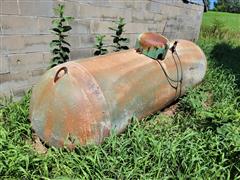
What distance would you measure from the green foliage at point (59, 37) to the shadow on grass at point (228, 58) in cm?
289

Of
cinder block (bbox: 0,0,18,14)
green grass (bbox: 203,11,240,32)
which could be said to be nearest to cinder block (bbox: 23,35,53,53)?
cinder block (bbox: 0,0,18,14)

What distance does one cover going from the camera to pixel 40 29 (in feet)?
12.6

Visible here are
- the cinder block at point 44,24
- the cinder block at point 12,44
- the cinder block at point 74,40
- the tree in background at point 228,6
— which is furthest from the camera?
the tree in background at point 228,6

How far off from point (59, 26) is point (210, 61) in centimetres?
384

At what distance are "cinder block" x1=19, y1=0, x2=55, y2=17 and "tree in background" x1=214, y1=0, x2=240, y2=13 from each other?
242 feet

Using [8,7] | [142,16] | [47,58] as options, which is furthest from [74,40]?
[142,16]

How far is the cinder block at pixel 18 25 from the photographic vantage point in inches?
135

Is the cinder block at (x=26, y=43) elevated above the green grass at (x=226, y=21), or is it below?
above

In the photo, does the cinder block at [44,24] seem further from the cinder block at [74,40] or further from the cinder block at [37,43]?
the cinder block at [74,40]

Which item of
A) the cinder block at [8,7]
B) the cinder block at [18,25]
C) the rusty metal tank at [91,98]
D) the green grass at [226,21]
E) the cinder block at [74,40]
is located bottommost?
the green grass at [226,21]

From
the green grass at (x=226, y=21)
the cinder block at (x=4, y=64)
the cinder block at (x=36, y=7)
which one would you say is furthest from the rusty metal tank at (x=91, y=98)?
the green grass at (x=226, y=21)

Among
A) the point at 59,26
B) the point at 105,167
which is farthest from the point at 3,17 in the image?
the point at 105,167

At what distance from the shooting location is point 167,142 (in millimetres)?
2771

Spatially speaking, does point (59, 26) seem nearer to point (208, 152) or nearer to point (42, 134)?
point (42, 134)
